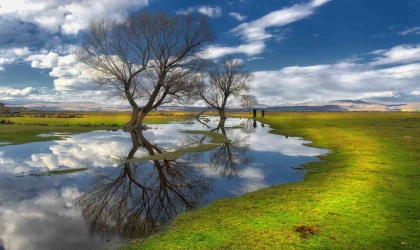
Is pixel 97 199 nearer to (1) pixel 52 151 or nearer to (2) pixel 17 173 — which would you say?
(2) pixel 17 173

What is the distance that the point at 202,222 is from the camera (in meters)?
7.44

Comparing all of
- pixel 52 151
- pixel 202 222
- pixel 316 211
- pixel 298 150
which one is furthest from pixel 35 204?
pixel 298 150

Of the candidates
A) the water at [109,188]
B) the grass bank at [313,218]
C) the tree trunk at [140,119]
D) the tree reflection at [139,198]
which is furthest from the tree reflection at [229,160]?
the tree trunk at [140,119]

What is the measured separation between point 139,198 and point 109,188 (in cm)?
202

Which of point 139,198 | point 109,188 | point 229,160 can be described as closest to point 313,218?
point 139,198

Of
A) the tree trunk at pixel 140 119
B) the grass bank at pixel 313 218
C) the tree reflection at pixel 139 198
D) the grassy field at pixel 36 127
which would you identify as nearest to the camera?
the grass bank at pixel 313 218

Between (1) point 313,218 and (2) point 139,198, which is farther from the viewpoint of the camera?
(2) point 139,198

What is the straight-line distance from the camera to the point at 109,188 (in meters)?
11.4

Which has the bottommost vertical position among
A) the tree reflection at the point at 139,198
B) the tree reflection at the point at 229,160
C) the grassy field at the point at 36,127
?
the tree reflection at the point at 229,160

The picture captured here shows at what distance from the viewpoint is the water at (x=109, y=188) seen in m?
7.43

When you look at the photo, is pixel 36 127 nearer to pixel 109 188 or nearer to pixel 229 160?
pixel 229 160

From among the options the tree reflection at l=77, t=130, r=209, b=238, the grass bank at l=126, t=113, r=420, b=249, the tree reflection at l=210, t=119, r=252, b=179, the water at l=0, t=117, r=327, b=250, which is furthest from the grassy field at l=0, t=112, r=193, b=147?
the grass bank at l=126, t=113, r=420, b=249

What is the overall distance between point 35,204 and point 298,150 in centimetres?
1767

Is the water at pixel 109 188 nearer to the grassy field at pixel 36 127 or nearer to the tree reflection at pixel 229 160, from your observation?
the tree reflection at pixel 229 160
